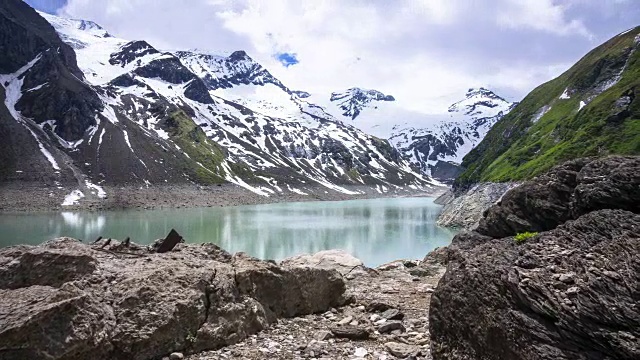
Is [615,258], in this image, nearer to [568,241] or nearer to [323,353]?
[568,241]

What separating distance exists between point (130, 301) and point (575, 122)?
122 metres

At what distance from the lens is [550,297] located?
675cm

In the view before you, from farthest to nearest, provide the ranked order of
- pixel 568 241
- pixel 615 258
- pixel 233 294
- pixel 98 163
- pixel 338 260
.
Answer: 1. pixel 98 163
2. pixel 338 260
3. pixel 233 294
4. pixel 568 241
5. pixel 615 258

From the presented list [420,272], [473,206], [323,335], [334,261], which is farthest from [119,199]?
[323,335]

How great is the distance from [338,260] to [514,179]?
274 ft

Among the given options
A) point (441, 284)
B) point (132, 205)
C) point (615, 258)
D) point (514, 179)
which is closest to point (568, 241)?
point (615, 258)

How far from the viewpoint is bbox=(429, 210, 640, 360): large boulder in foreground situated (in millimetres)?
5965

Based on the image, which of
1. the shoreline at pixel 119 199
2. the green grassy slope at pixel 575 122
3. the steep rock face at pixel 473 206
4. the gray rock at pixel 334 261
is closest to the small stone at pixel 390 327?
the gray rock at pixel 334 261

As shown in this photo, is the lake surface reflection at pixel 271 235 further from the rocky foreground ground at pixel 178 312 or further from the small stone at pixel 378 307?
the rocky foreground ground at pixel 178 312

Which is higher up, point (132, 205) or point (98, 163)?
point (98, 163)

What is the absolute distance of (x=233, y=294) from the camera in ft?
37.5

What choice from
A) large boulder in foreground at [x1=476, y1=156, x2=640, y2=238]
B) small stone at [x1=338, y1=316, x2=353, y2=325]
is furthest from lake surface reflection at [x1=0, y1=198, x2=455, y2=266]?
large boulder in foreground at [x1=476, y1=156, x2=640, y2=238]

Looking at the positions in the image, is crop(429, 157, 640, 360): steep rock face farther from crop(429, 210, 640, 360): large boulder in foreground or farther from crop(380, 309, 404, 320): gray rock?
crop(380, 309, 404, 320): gray rock

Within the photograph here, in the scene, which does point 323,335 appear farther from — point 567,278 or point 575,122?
point 575,122
